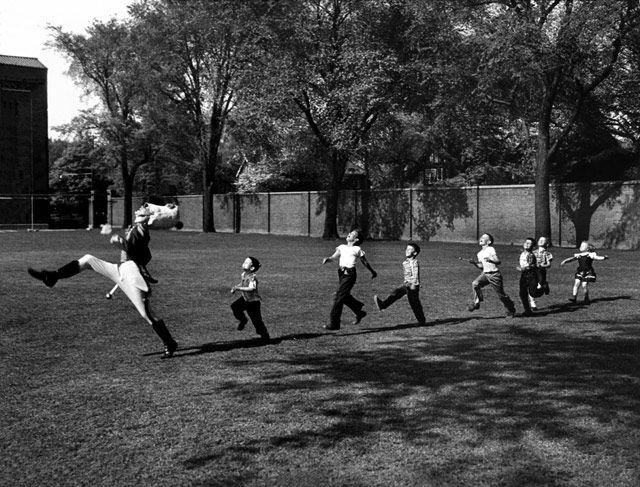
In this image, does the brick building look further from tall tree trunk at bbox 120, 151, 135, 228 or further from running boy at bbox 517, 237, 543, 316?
running boy at bbox 517, 237, 543, 316

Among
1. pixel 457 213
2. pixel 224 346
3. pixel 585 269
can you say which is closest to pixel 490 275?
pixel 585 269

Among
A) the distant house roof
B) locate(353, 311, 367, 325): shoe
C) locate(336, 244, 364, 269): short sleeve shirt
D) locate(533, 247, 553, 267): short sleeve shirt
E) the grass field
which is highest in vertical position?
the distant house roof

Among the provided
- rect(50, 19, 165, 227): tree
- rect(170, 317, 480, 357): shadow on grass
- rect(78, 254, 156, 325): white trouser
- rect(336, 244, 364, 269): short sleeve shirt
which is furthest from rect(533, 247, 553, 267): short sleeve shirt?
rect(50, 19, 165, 227): tree

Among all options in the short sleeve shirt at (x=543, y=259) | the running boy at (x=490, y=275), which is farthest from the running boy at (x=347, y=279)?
the short sleeve shirt at (x=543, y=259)

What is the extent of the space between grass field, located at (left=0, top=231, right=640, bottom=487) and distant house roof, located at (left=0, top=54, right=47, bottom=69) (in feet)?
190

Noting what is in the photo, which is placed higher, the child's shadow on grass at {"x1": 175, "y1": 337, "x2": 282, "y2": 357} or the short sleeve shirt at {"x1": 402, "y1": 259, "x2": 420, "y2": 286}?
the short sleeve shirt at {"x1": 402, "y1": 259, "x2": 420, "y2": 286}

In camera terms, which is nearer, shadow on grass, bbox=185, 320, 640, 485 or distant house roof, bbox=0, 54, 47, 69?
shadow on grass, bbox=185, 320, 640, 485

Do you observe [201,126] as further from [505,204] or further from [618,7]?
[618,7]

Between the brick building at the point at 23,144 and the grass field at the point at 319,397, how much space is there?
54.2 meters

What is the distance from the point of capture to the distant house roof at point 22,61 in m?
67.2

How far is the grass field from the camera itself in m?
5.66

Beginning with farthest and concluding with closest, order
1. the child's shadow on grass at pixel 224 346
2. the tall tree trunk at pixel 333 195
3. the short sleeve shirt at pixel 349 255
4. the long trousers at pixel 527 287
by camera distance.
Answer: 1. the tall tree trunk at pixel 333 195
2. the long trousers at pixel 527 287
3. the short sleeve shirt at pixel 349 255
4. the child's shadow on grass at pixel 224 346

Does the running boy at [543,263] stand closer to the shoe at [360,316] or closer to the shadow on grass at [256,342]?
the shadow on grass at [256,342]

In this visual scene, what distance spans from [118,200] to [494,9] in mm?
52841
